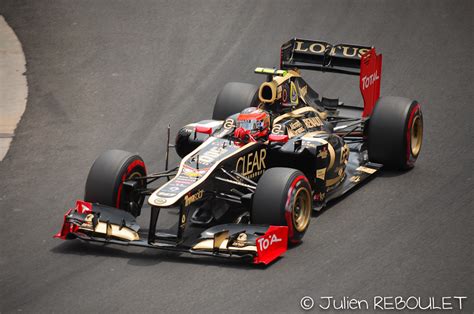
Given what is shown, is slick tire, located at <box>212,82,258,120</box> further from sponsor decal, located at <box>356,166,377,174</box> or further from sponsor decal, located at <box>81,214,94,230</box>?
sponsor decal, located at <box>81,214,94,230</box>

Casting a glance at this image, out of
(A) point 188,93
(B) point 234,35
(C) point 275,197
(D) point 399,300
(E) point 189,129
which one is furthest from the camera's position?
(B) point 234,35

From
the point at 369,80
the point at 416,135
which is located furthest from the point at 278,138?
the point at 416,135

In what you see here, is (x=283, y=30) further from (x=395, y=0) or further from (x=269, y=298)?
(x=269, y=298)

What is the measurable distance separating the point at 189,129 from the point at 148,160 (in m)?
1.93

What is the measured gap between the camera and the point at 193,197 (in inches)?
542

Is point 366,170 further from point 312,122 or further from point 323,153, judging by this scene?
point 323,153

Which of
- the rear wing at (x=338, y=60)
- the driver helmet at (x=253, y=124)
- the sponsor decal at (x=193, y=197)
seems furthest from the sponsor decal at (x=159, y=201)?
the rear wing at (x=338, y=60)

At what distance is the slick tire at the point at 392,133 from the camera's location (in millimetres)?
16766

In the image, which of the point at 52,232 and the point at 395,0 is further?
the point at 395,0

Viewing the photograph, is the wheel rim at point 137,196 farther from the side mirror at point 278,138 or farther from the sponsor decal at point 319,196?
the sponsor decal at point 319,196

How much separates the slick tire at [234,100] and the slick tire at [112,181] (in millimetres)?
3408

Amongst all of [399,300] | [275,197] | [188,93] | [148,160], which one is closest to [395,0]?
[188,93]

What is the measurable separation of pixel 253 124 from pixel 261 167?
2.15ft

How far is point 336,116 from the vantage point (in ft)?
59.5
